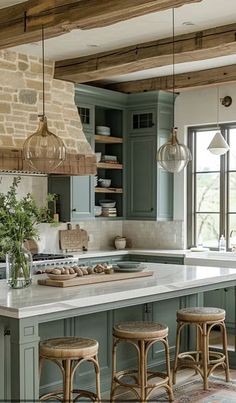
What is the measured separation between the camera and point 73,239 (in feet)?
26.8

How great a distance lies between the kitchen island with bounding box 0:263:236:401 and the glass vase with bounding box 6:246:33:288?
9cm

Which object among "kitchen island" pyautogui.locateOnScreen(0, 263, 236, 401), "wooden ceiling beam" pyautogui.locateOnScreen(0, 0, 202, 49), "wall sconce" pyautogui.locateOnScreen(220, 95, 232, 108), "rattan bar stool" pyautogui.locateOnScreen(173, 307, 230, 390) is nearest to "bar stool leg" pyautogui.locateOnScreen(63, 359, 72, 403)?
"kitchen island" pyautogui.locateOnScreen(0, 263, 236, 401)

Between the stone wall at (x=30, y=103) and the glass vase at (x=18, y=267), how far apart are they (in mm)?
2589

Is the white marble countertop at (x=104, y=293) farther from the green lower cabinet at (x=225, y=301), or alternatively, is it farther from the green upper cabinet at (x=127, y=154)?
the green upper cabinet at (x=127, y=154)

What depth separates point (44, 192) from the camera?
7.93 m

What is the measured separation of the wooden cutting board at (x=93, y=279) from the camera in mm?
4602

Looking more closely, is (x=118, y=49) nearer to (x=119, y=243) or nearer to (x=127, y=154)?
(x=127, y=154)

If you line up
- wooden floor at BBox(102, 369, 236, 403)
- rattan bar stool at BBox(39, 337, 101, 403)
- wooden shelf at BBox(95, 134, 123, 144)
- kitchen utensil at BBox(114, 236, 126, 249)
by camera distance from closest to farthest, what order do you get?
rattan bar stool at BBox(39, 337, 101, 403)
wooden floor at BBox(102, 369, 236, 403)
wooden shelf at BBox(95, 134, 123, 144)
kitchen utensil at BBox(114, 236, 126, 249)

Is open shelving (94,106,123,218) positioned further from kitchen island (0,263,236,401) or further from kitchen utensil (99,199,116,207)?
kitchen island (0,263,236,401)

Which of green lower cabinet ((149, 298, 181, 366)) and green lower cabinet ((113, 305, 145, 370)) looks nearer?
green lower cabinet ((113, 305, 145, 370))

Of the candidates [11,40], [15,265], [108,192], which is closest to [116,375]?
[15,265]

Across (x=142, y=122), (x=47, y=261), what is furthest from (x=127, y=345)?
(x=142, y=122)

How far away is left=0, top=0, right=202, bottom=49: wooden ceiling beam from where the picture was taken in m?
4.56

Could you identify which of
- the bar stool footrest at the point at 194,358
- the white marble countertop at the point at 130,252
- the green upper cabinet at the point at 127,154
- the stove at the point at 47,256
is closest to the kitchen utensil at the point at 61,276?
the bar stool footrest at the point at 194,358
